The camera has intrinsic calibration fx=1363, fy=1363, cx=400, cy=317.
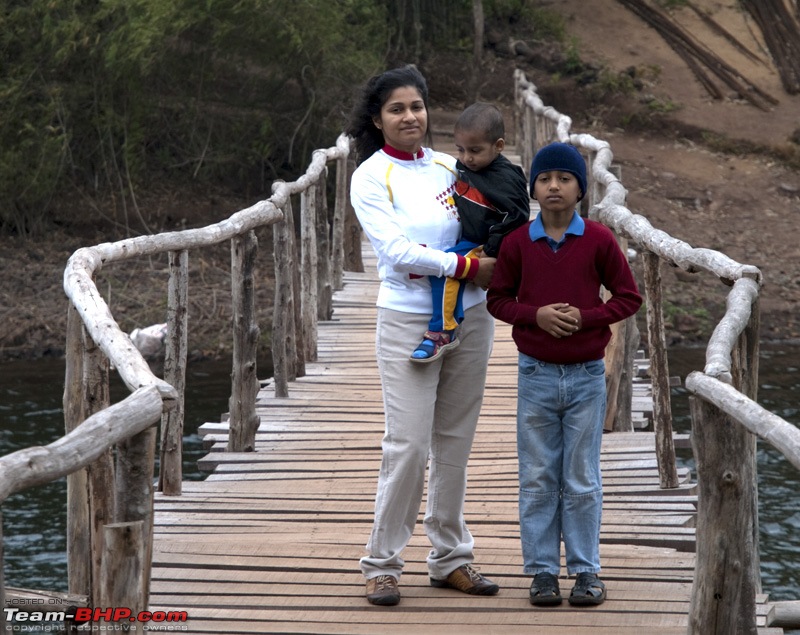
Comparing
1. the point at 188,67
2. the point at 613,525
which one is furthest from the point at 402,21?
the point at 613,525

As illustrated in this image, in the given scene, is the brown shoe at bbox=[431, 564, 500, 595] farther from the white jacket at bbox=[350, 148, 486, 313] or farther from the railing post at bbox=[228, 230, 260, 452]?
the railing post at bbox=[228, 230, 260, 452]

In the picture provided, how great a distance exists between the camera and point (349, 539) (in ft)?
15.8

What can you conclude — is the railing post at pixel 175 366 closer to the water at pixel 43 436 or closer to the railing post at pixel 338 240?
the water at pixel 43 436

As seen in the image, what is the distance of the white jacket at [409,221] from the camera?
3928mm

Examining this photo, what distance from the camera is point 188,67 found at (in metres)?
19.1

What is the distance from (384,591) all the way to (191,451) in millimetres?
8478

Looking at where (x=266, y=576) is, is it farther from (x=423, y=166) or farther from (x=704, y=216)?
(x=704, y=216)

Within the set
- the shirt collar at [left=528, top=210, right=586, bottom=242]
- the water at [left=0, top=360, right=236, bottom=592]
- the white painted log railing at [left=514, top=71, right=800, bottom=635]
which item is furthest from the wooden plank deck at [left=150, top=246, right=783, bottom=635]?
the water at [left=0, top=360, right=236, bottom=592]

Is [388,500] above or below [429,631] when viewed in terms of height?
above

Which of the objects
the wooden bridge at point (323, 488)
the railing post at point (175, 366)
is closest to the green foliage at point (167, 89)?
the wooden bridge at point (323, 488)

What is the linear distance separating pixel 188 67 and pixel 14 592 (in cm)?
1616

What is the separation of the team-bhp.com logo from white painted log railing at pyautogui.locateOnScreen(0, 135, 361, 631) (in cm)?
4

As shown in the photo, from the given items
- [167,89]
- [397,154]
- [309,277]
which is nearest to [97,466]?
[397,154]

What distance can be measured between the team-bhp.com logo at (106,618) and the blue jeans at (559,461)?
1057mm
